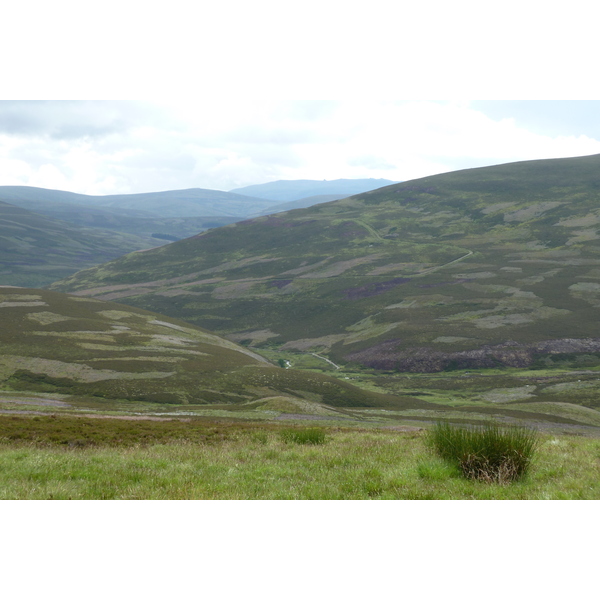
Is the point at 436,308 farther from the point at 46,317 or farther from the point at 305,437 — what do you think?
the point at 305,437

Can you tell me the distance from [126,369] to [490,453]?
66.0 metres

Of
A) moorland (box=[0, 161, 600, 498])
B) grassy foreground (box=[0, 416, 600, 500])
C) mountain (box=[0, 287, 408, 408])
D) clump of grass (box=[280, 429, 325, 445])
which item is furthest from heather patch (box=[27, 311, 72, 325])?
clump of grass (box=[280, 429, 325, 445])

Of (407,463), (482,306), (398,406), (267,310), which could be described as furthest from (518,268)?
(407,463)

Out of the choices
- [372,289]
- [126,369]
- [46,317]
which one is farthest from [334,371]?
[372,289]

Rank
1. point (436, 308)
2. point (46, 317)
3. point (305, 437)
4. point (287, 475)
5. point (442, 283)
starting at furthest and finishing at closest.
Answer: point (442, 283) → point (436, 308) → point (46, 317) → point (305, 437) → point (287, 475)

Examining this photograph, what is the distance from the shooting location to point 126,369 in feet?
229

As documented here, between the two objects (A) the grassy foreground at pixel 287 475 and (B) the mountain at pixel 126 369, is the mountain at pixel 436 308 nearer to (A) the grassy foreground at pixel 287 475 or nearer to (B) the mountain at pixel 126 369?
(B) the mountain at pixel 126 369

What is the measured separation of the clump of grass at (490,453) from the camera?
11.1 m

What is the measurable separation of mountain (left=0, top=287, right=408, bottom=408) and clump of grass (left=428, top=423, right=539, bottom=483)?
1783 inches

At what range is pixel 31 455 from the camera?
14945 millimetres

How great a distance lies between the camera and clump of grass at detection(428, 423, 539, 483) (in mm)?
11094

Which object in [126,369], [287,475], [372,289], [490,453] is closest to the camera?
[490,453]

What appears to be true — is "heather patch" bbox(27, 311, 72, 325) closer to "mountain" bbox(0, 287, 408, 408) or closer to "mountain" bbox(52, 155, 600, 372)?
"mountain" bbox(0, 287, 408, 408)

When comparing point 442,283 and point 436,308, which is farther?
point 442,283
